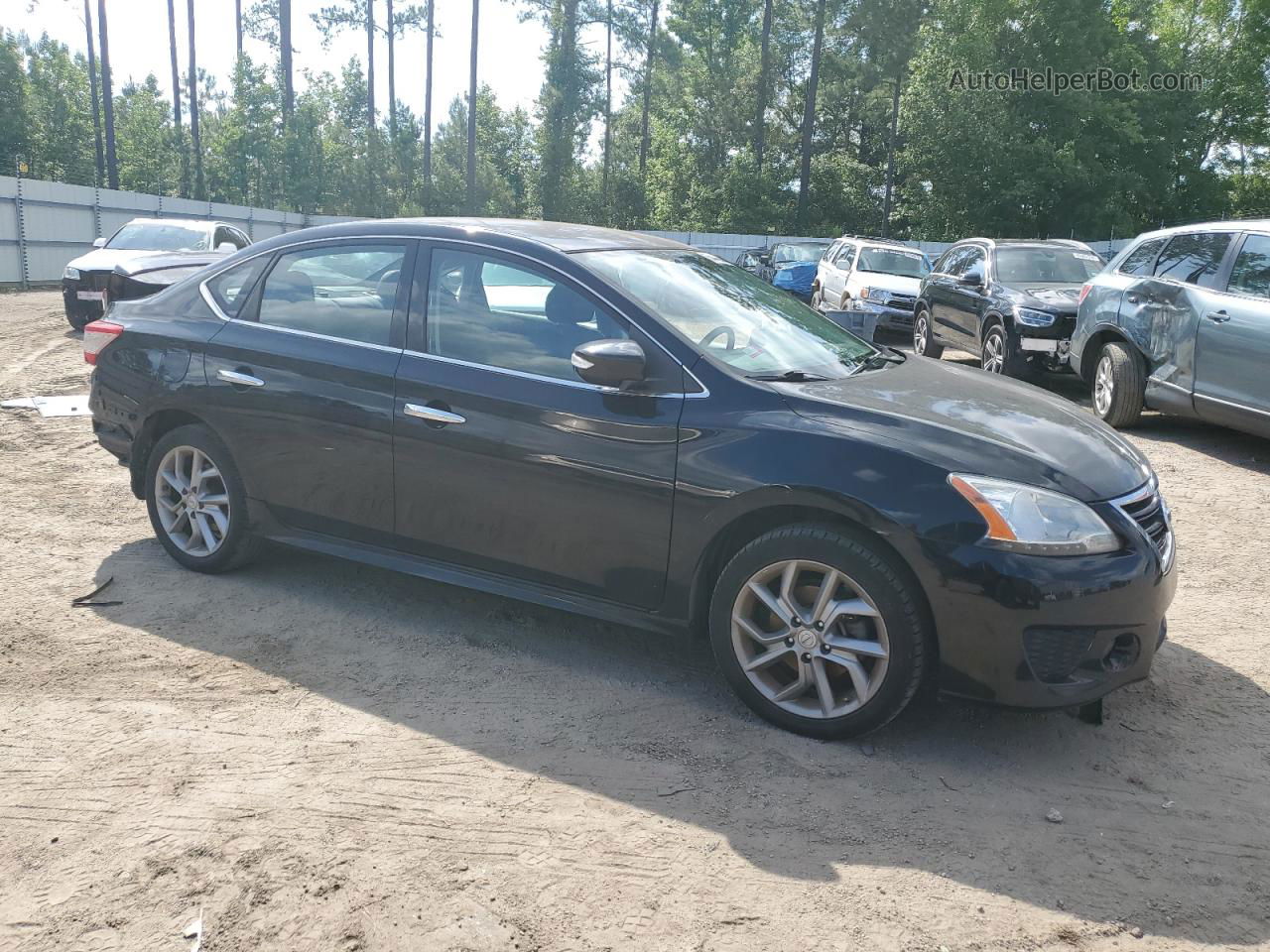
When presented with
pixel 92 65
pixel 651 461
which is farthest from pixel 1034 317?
pixel 92 65

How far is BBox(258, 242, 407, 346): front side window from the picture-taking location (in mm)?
4672

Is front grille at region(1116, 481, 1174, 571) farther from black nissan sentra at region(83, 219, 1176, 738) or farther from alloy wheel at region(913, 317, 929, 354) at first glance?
alloy wheel at region(913, 317, 929, 354)

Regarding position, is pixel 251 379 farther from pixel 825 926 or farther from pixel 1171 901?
pixel 1171 901

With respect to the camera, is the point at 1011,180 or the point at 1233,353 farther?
the point at 1011,180

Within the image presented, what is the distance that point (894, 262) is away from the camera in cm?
1869

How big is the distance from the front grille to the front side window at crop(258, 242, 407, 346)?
9.57 ft

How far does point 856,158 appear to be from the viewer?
178 feet

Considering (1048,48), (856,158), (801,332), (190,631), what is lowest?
(190,631)

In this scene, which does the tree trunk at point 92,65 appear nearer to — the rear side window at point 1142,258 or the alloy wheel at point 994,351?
the alloy wheel at point 994,351

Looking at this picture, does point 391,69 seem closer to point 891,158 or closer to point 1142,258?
point 891,158

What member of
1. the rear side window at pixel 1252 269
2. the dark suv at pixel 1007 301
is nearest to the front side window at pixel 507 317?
the rear side window at pixel 1252 269

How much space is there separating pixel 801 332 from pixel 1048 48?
1853 inches

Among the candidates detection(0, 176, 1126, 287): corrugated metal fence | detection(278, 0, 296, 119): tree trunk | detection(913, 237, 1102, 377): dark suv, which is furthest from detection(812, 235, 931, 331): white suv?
detection(278, 0, 296, 119): tree trunk

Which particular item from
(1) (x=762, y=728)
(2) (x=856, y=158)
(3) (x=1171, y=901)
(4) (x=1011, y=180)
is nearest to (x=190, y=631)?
(1) (x=762, y=728)
